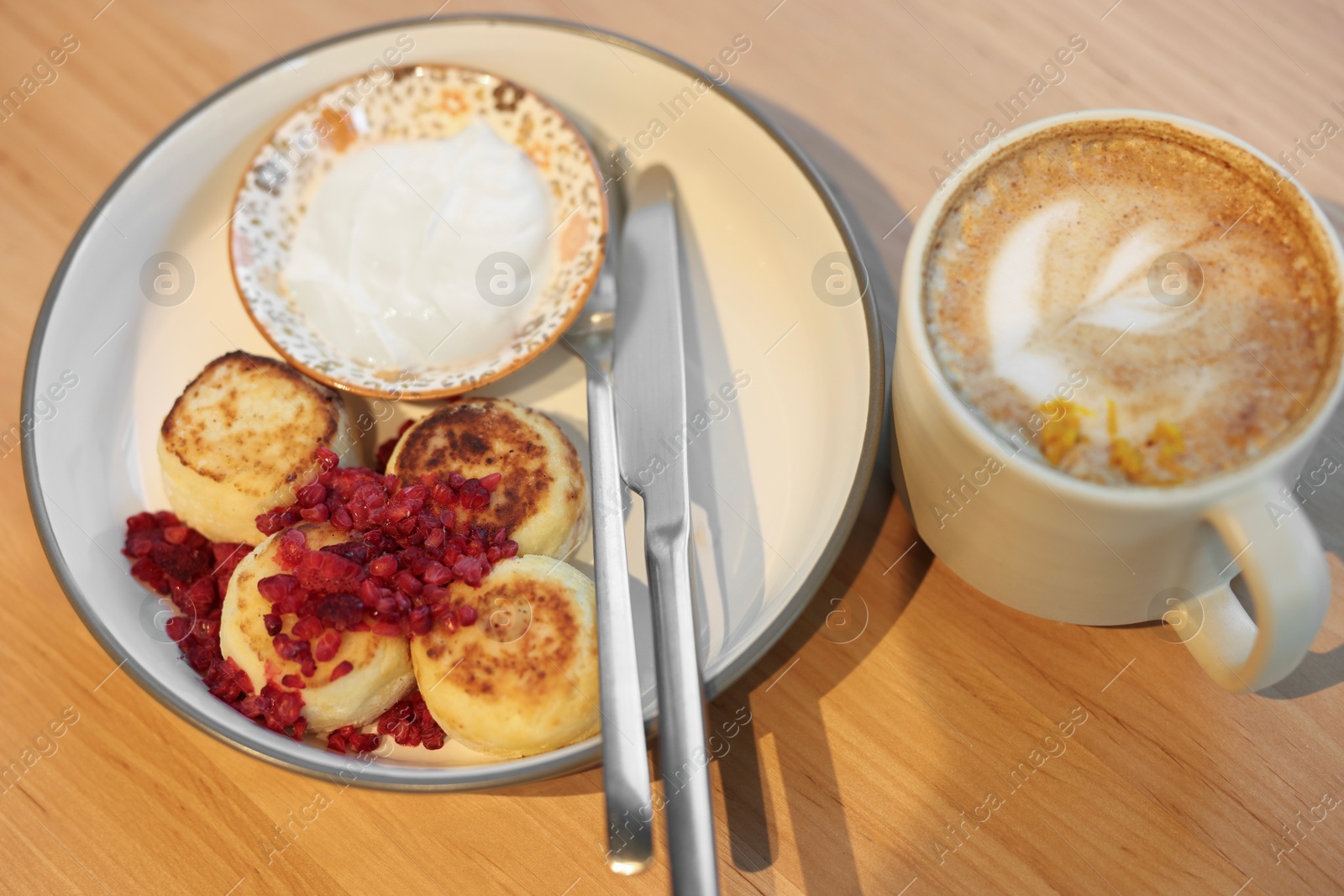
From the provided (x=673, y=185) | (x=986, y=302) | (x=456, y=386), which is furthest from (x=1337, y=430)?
(x=456, y=386)

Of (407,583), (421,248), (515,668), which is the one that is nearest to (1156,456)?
(515,668)

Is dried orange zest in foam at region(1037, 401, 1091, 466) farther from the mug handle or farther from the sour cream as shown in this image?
the sour cream

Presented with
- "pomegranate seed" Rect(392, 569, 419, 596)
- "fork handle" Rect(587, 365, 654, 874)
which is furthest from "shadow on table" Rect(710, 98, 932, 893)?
"pomegranate seed" Rect(392, 569, 419, 596)

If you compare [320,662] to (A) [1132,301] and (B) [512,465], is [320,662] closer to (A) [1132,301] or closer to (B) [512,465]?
(B) [512,465]

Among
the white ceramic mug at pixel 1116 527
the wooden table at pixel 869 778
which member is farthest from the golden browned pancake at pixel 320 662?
the white ceramic mug at pixel 1116 527

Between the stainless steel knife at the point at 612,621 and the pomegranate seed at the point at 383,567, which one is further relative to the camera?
the pomegranate seed at the point at 383,567

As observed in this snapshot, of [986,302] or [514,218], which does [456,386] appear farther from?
[986,302]

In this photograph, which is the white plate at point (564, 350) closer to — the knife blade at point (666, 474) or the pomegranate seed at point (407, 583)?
the knife blade at point (666, 474)
